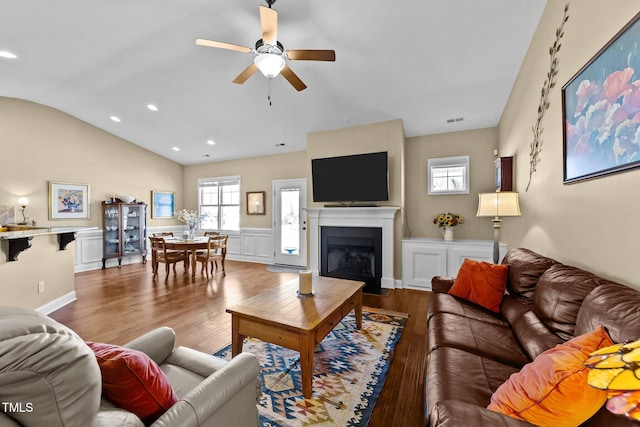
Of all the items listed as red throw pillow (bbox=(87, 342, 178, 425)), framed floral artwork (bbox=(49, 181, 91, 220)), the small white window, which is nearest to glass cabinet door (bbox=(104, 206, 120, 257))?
framed floral artwork (bbox=(49, 181, 91, 220))

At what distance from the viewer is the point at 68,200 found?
18.1 ft

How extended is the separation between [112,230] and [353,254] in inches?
223

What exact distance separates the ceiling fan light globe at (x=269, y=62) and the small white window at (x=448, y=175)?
3336 mm

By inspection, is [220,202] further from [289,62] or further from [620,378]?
[620,378]

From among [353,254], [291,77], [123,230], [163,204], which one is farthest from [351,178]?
[163,204]

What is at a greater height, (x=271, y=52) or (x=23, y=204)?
(x=271, y=52)

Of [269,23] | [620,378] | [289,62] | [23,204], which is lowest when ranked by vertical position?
[620,378]

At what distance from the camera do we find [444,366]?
1385 millimetres

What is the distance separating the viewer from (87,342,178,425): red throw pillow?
839mm

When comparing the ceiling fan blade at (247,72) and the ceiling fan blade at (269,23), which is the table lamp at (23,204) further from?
the ceiling fan blade at (269,23)

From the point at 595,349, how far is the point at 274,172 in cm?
620

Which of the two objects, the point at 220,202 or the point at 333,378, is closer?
the point at 333,378

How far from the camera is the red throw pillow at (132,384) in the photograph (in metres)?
0.84

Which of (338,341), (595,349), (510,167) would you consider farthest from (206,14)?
(510,167)
